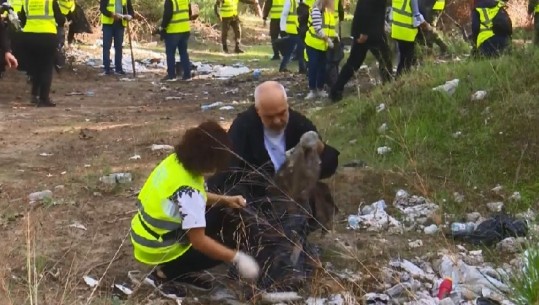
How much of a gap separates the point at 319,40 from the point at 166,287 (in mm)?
6030

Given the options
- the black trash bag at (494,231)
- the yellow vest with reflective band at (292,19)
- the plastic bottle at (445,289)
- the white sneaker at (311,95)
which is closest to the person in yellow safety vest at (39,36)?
the white sneaker at (311,95)

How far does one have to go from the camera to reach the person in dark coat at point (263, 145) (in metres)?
4.56

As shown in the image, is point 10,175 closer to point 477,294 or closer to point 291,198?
point 291,198

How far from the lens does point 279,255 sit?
13.8 ft

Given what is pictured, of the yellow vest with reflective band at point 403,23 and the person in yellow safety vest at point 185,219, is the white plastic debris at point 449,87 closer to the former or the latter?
the yellow vest with reflective band at point 403,23

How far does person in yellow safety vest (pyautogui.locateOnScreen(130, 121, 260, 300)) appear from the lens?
12.9 feet

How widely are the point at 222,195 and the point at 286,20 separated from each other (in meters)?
8.66

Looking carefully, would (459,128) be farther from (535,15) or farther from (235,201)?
(535,15)

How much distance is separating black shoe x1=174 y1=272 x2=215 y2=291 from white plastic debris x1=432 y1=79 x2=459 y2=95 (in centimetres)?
347

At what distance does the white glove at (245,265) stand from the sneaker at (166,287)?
381 mm

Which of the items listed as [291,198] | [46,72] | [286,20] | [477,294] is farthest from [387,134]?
[286,20]

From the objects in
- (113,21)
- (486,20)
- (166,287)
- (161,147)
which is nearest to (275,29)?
(113,21)

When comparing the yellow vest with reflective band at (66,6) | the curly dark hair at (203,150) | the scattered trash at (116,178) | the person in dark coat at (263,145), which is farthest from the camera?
the yellow vest with reflective band at (66,6)

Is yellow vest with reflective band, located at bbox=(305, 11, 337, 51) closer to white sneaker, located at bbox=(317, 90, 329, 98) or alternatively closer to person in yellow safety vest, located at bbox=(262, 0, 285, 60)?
white sneaker, located at bbox=(317, 90, 329, 98)
